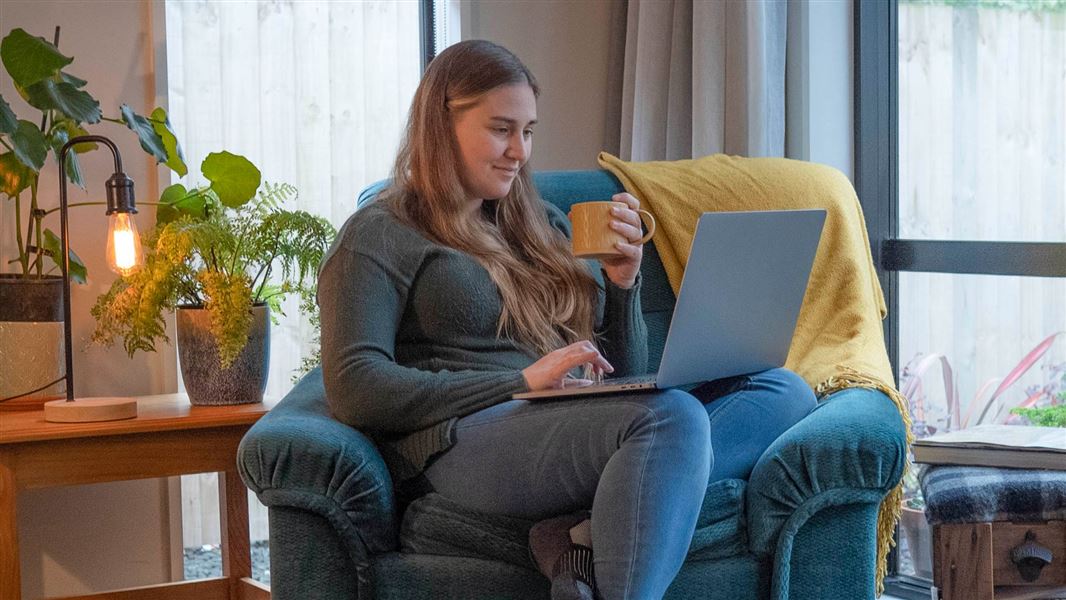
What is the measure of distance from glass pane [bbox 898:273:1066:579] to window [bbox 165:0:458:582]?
4.23 ft

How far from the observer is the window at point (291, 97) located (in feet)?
8.87

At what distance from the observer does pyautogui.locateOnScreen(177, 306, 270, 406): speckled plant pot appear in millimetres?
2174

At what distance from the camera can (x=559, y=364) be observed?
163 cm

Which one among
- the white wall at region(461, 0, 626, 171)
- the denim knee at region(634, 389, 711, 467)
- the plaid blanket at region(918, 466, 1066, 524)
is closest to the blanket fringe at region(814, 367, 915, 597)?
the plaid blanket at region(918, 466, 1066, 524)

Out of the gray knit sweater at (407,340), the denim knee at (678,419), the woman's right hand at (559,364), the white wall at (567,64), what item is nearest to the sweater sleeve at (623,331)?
the gray knit sweater at (407,340)

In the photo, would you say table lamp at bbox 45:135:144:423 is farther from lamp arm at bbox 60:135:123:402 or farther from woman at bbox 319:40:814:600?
woman at bbox 319:40:814:600

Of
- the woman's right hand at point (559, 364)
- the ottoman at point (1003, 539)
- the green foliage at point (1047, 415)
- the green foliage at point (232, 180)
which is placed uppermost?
the green foliage at point (232, 180)

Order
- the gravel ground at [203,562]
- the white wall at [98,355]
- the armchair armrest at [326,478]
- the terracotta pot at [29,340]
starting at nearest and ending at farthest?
the armchair armrest at [326,478] < the terracotta pot at [29,340] < the white wall at [98,355] < the gravel ground at [203,562]

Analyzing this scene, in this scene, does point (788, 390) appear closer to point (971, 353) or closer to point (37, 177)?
point (971, 353)

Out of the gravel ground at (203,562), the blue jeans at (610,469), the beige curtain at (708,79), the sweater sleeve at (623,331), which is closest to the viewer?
the blue jeans at (610,469)

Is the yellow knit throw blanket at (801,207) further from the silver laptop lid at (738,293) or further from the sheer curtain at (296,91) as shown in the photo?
the sheer curtain at (296,91)

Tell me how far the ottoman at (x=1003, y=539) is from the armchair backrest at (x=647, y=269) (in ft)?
2.31

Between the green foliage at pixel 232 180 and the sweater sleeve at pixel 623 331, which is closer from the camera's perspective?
the sweater sleeve at pixel 623 331

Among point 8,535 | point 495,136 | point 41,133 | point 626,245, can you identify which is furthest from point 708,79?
point 8,535
